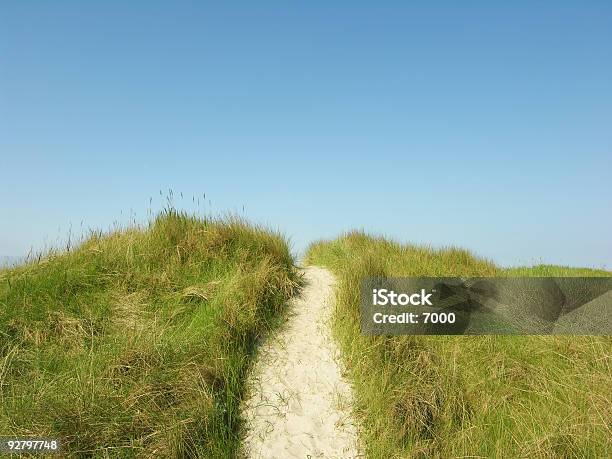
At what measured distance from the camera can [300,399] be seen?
21.4ft

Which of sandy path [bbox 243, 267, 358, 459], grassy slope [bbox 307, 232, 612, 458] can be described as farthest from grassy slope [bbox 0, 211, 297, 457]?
grassy slope [bbox 307, 232, 612, 458]

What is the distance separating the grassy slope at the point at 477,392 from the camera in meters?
5.55

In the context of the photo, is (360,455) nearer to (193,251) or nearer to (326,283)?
(326,283)

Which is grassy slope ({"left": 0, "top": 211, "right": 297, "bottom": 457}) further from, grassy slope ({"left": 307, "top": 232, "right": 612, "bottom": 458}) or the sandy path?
grassy slope ({"left": 307, "top": 232, "right": 612, "bottom": 458})

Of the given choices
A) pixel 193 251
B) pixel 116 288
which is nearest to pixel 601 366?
pixel 193 251

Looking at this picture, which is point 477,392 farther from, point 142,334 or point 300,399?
point 142,334

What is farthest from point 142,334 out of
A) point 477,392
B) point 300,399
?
point 477,392

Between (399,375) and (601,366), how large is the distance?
3.16 m

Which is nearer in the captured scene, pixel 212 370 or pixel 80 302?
pixel 212 370

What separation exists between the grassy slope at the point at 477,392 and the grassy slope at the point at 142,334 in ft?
5.94

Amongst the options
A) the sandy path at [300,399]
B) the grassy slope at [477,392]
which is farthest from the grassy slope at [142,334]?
the grassy slope at [477,392]

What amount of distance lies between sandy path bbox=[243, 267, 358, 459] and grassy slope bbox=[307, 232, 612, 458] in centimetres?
26

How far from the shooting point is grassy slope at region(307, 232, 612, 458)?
555cm

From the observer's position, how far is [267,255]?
9.24 m
